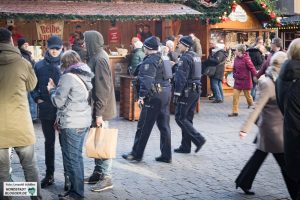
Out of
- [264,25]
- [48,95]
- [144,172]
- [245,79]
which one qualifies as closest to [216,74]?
[245,79]

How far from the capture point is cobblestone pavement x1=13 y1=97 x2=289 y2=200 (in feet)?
20.5

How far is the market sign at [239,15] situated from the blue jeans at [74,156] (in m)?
12.6

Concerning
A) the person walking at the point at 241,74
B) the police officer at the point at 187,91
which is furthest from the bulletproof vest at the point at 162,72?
the person walking at the point at 241,74

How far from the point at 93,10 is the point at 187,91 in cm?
692

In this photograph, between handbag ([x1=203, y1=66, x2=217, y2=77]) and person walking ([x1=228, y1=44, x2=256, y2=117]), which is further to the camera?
handbag ([x1=203, y1=66, x2=217, y2=77])

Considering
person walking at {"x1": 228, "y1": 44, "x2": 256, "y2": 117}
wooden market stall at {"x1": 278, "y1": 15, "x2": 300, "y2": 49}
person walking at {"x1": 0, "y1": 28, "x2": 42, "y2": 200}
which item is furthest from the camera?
wooden market stall at {"x1": 278, "y1": 15, "x2": 300, "y2": 49}

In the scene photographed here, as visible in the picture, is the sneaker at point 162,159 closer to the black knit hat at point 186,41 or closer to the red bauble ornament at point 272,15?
the black knit hat at point 186,41

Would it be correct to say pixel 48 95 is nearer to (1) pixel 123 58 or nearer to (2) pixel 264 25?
(1) pixel 123 58

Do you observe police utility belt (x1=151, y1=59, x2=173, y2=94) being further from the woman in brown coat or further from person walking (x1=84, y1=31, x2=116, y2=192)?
the woman in brown coat

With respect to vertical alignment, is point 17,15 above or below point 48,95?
above

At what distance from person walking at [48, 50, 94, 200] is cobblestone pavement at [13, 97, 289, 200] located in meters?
0.45

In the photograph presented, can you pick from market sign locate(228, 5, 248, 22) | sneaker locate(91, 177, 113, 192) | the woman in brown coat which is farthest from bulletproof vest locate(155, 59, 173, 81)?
market sign locate(228, 5, 248, 22)

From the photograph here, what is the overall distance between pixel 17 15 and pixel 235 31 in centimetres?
800

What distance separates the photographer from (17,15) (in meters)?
13.2
